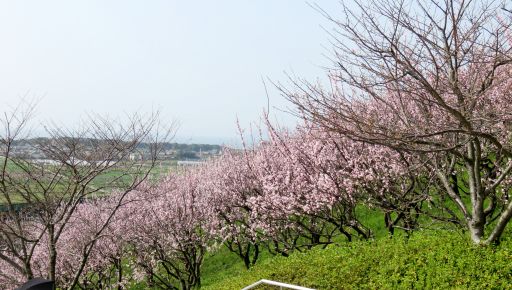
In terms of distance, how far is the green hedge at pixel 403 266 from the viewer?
7289mm

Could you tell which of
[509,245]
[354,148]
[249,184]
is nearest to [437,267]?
[509,245]

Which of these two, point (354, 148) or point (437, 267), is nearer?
point (437, 267)

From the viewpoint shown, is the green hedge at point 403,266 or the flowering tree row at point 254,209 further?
the flowering tree row at point 254,209

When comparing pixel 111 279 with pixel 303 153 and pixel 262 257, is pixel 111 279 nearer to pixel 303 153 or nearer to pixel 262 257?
pixel 262 257

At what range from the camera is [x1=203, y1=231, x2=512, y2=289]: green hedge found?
23.9 feet

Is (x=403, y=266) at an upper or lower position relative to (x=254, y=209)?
lower

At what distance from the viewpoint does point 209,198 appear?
1989cm

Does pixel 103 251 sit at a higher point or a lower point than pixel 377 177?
lower

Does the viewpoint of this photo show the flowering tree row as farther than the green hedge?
Yes

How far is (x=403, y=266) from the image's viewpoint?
27.7 ft

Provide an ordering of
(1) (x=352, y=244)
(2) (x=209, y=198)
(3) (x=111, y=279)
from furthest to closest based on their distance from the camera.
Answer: (3) (x=111, y=279) → (2) (x=209, y=198) → (1) (x=352, y=244)

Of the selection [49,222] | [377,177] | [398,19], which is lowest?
[49,222]

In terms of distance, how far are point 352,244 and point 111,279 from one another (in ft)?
66.2

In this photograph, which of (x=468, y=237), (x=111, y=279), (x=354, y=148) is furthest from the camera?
(x=111, y=279)
